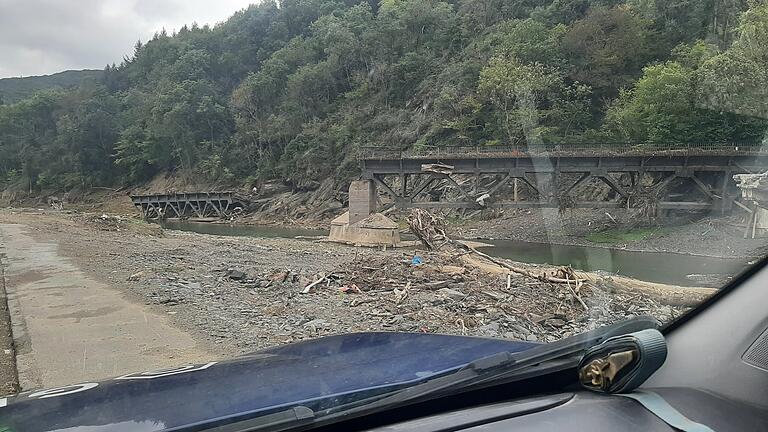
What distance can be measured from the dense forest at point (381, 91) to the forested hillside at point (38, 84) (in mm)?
1166

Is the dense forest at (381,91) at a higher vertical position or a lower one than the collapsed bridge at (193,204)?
higher

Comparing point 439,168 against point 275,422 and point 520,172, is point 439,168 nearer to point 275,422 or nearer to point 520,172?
point 520,172

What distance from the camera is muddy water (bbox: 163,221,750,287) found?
2.09 metres

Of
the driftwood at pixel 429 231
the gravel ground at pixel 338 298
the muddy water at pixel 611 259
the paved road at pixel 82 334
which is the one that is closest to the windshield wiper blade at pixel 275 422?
the gravel ground at pixel 338 298

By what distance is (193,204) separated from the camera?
43562 millimetres

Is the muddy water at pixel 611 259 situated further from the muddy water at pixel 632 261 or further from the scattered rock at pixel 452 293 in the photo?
the scattered rock at pixel 452 293

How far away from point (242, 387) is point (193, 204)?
44.3 m

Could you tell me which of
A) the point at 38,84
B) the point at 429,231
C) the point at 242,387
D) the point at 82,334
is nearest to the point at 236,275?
the point at 82,334

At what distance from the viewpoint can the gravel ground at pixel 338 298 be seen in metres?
7.33

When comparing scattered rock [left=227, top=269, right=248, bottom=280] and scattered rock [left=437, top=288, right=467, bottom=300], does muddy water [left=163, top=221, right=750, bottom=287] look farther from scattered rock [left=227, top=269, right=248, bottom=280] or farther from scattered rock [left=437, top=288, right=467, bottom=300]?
scattered rock [left=227, top=269, right=248, bottom=280]

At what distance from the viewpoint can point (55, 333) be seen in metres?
6.61

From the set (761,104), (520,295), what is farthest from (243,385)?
(520,295)

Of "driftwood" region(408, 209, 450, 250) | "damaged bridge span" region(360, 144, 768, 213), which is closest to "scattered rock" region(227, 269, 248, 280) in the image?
"driftwood" region(408, 209, 450, 250)

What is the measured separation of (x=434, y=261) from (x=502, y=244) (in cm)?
964
